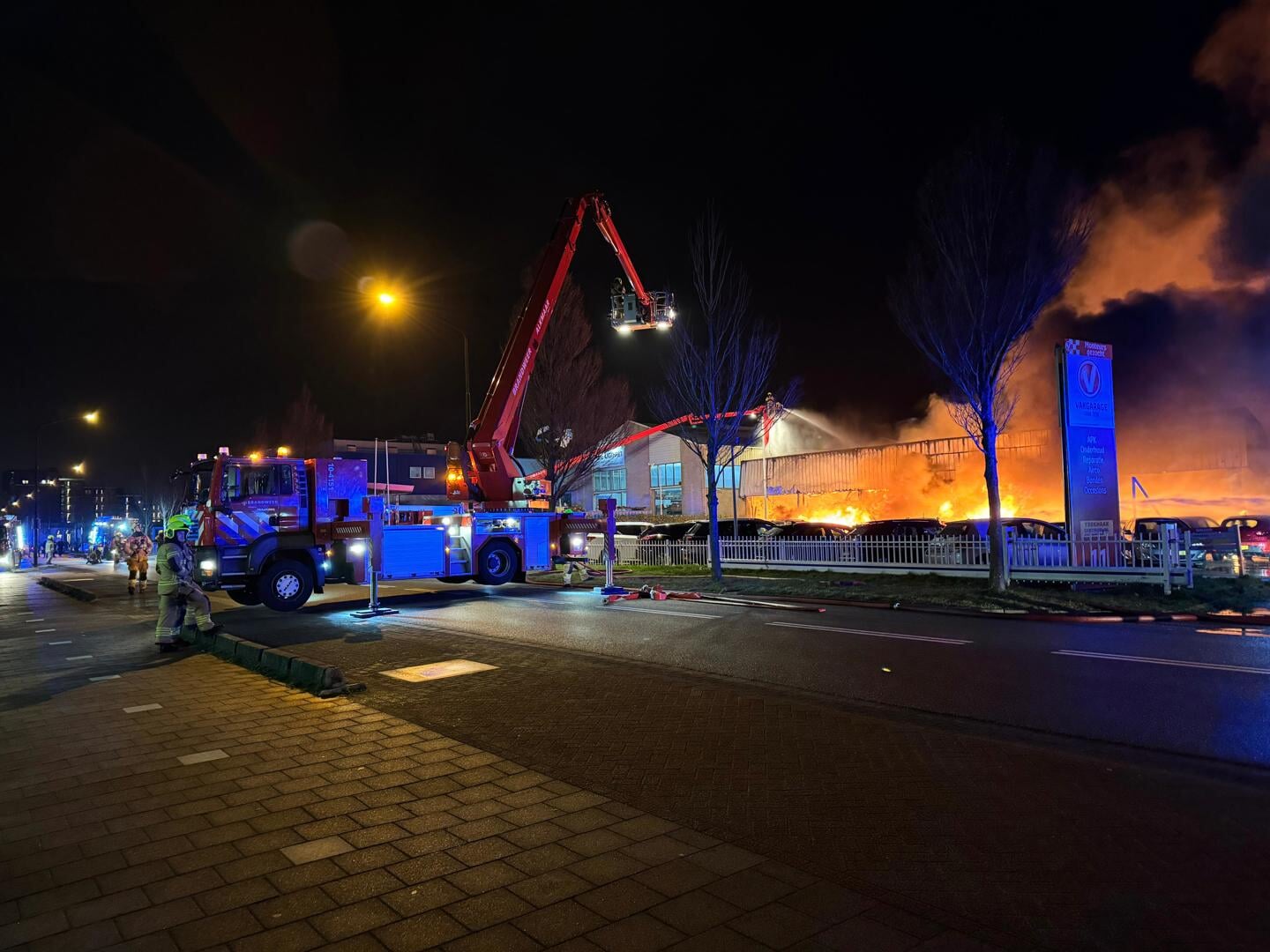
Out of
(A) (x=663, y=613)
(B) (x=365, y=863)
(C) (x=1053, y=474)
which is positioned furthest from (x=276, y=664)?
(C) (x=1053, y=474)

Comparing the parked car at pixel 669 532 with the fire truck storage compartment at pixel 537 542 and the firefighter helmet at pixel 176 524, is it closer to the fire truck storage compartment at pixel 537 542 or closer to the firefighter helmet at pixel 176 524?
the fire truck storage compartment at pixel 537 542

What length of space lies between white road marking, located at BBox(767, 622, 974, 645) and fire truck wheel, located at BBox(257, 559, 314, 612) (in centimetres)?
911

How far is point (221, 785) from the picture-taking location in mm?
5133

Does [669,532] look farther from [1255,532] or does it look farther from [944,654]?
[944,654]

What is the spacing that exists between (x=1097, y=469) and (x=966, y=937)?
1709 cm

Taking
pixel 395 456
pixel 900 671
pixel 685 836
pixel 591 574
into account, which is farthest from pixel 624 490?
pixel 685 836

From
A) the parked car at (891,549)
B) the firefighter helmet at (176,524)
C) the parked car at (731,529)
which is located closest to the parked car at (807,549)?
the parked car at (891,549)

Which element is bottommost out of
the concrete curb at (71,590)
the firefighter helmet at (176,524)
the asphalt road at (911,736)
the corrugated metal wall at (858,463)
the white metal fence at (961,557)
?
the asphalt road at (911,736)

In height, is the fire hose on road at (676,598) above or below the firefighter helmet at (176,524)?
below

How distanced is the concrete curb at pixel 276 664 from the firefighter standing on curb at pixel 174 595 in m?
0.27

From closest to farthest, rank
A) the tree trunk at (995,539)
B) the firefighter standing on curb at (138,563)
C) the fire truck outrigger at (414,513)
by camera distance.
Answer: the fire truck outrigger at (414,513)
the tree trunk at (995,539)
the firefighter standing on curb at (138,563)

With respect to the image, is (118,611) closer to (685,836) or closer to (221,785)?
(221,785)

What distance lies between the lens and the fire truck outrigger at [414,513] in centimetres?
1490

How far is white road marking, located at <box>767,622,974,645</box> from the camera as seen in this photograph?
10.6m
